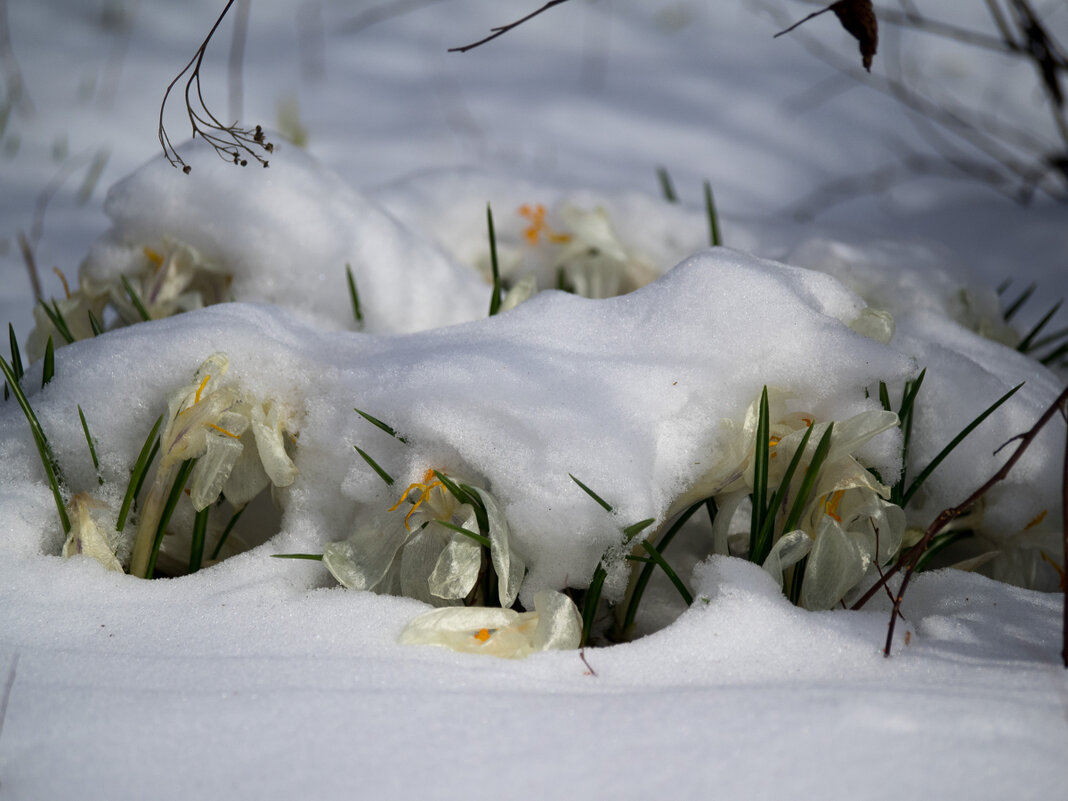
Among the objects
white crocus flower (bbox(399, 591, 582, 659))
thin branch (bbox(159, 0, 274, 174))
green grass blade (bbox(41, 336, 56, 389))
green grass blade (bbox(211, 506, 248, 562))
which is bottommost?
green grass blade (bbox(211, 506, 248, 562))

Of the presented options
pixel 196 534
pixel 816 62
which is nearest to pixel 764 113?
pixel 816 62

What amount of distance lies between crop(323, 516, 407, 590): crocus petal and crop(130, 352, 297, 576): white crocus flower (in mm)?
95

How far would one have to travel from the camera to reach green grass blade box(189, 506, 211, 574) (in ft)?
2.89

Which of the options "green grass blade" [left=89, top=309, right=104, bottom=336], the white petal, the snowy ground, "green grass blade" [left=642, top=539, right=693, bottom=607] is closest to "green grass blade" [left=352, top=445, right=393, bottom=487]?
the snowy ground

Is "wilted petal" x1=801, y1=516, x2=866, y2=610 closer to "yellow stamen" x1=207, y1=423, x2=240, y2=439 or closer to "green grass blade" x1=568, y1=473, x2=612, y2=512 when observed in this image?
"green grass blade" x1=568, y1=473, x2=612, y2=512

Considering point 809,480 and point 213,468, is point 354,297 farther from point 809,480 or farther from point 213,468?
point 809,480

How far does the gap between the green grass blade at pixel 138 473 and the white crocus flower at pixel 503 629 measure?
13.0 inches

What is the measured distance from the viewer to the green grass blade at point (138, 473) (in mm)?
Result: 845

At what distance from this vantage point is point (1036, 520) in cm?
91

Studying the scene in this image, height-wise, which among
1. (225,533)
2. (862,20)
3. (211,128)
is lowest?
(225,533)

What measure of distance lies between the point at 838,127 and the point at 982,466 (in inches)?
71.3

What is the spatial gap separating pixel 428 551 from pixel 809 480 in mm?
366

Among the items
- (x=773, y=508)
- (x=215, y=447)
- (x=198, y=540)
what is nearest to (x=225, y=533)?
(x=198, y=540)

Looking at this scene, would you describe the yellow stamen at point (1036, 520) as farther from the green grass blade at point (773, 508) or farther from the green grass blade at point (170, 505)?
the green grass blade at point (170, 505)
